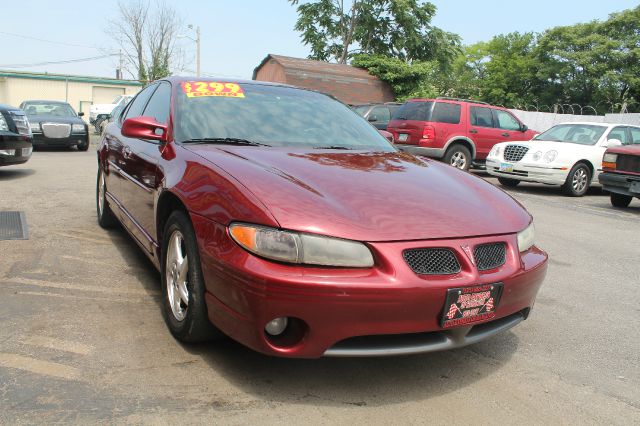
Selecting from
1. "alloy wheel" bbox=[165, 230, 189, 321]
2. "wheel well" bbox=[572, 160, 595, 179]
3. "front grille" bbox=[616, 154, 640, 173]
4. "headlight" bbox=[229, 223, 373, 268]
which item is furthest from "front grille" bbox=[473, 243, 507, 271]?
"wheel well" bbox=[572, 160, 595, 179]

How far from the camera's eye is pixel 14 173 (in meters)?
9.77

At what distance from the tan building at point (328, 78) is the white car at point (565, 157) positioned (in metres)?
10.4

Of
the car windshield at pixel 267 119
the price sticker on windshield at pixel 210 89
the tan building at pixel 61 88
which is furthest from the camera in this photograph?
the tan building at pixel 61 88

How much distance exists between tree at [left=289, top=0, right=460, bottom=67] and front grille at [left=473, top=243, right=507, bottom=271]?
32233 mm

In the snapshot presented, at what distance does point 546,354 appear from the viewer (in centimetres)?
318

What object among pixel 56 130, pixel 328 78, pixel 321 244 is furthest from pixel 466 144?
pixel 321 244

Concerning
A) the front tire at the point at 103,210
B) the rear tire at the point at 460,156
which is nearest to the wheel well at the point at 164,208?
the front tire at the point at 103,210

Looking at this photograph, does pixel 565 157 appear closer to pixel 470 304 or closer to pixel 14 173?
pixel 470 304

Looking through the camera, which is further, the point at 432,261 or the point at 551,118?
the point at 551,118

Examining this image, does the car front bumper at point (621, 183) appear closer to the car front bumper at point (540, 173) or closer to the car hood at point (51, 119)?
the car front bumper at point (540, 173)

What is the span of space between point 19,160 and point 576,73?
169 ft

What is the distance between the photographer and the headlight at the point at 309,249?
233 centimetres

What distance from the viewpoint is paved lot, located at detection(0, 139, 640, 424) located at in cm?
241

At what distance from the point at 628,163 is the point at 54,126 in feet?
42.1
